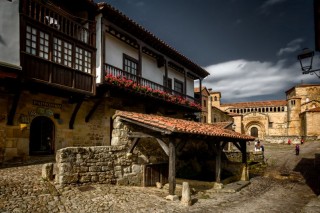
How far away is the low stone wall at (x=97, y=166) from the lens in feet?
24.3

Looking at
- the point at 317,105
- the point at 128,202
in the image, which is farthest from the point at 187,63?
the point at 317,105

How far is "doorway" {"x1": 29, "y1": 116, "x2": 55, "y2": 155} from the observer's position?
34.5ft

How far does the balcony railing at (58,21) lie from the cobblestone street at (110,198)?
5748 mm

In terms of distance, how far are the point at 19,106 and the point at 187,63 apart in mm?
12828

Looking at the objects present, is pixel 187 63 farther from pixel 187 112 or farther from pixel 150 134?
pixel 150 134

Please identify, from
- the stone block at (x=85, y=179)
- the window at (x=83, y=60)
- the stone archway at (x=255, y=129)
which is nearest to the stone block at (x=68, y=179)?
the stone block at (x=85, y=179)

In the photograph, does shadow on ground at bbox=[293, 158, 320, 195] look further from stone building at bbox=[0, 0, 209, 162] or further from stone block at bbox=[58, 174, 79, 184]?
stone block at bbox=[58, 174, 79, 184]

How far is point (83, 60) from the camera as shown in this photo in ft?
37.0

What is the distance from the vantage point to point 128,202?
7203mm

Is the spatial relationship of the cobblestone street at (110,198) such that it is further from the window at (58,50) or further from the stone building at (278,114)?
the stone building at (278,114)

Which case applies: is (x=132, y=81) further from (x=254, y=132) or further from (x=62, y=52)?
(x=254, y=132)

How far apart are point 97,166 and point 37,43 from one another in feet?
17.8

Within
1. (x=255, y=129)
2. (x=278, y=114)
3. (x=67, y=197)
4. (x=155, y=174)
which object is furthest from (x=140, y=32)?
(x=278, y=114)

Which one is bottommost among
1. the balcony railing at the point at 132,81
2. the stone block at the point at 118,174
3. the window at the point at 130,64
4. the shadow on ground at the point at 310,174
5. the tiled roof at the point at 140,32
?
Answer: the shadow on ground at the point at 310,174
